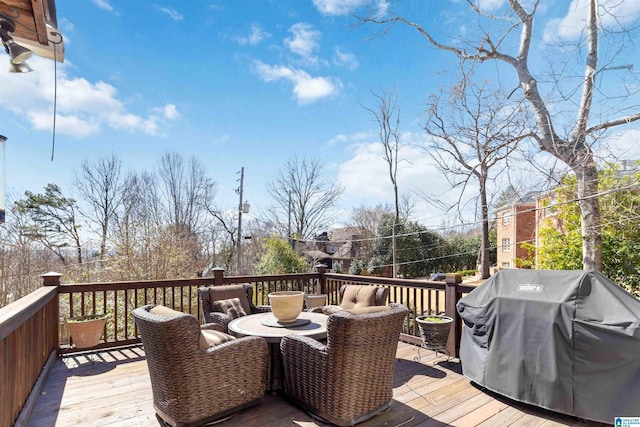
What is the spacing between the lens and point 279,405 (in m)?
2.91

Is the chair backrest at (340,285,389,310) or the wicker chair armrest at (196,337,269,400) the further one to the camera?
the chair backrest at (340,285,389,310)

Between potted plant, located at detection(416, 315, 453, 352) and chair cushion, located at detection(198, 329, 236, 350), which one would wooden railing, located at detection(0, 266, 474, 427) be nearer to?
potted plant, located at detection(416, 315, 453, 352)

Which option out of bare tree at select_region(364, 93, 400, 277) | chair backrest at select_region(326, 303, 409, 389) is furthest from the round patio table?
bare tree at select_region(364, 93, 400, 277)

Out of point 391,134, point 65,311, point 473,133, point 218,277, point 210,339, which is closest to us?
point 210,339

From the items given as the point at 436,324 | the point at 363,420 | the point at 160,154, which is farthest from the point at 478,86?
the point at 160,154

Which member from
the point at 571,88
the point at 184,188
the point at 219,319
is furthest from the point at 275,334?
the point at 184,188

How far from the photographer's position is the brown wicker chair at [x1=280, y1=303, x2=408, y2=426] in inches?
95.9

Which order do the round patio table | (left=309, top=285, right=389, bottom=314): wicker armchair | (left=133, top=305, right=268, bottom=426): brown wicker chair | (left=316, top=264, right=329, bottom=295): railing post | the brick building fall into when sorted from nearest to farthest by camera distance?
(left=133, top=305, right=268, bottom=426): brown wicker chair, the round patio table, (left=309, top=285, right=389, bottom=314): wicker armchair, (left=316, top=264, right=329, bottom=295): railing post, the brick building

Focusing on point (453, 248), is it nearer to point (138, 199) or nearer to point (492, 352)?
point (138, 199)

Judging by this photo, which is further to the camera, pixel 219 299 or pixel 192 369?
pixel 219 299

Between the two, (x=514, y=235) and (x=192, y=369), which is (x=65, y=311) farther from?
(x=514, y=235)

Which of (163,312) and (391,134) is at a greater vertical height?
(391,134)

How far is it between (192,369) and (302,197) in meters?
15.5

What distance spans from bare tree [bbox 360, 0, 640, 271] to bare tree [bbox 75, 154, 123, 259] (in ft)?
37.9
